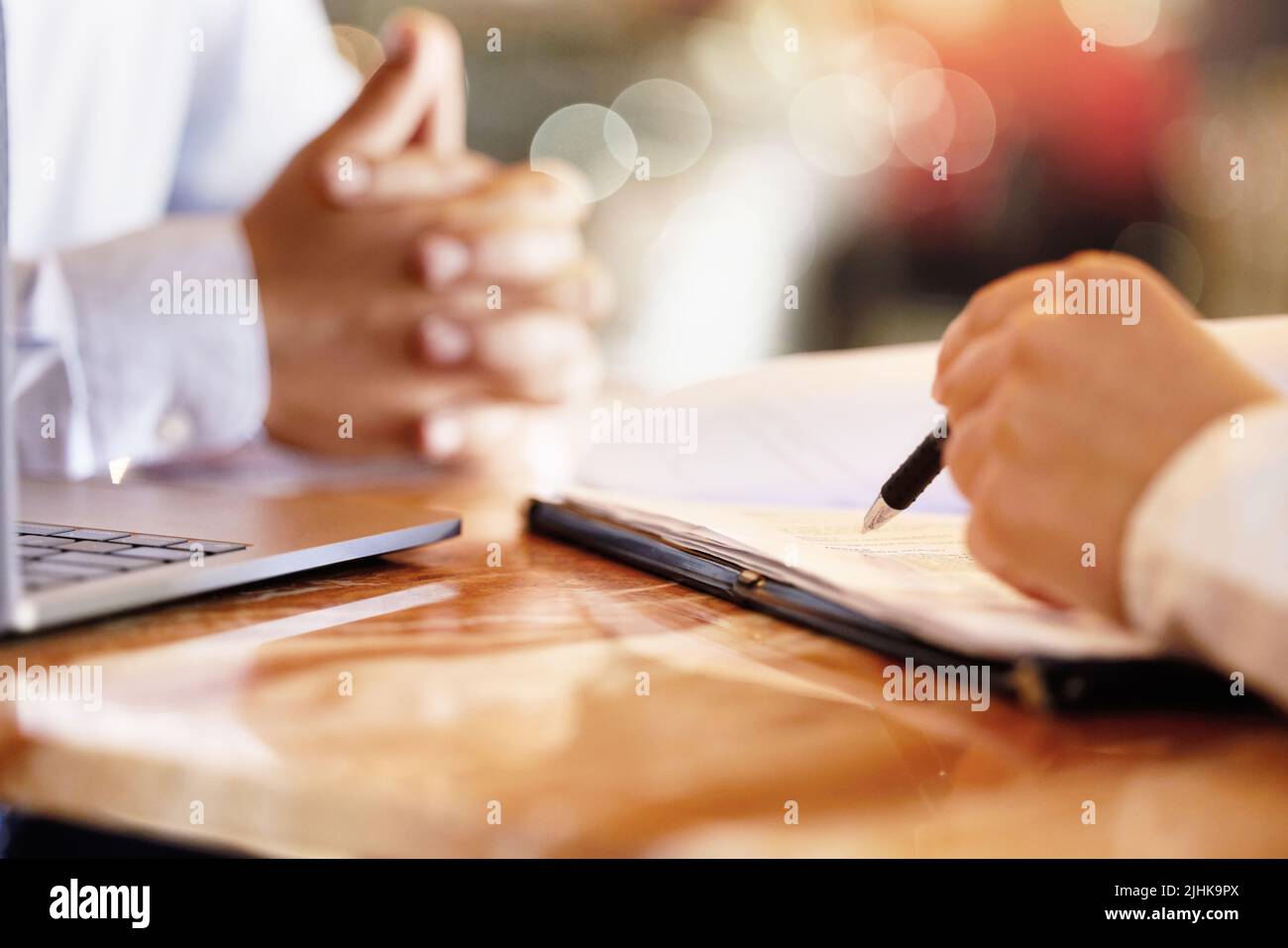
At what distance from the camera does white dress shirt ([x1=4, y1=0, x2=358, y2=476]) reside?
76 centimetres

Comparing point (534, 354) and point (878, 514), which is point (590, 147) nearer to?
point (534, 354)

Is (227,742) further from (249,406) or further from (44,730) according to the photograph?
(249,406)

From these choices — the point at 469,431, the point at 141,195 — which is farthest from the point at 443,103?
the point at 141,195

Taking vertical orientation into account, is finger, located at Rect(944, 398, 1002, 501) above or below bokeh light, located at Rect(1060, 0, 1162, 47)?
below

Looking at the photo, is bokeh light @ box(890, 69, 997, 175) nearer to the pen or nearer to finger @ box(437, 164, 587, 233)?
finger @ box(437, 164, 587, 233)

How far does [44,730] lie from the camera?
10.7 inches

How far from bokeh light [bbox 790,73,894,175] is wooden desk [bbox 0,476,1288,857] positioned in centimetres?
279

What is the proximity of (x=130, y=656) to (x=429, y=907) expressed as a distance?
0.15 metres

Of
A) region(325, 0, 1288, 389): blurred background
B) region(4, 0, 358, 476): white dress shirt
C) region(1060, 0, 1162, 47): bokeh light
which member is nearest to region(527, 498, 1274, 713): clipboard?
Result: region(4, 0, 358, 476): white dress shirt

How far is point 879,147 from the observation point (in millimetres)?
2951

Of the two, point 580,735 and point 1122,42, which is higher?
point 1122,42

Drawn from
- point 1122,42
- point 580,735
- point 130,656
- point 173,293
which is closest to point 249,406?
point 173,293

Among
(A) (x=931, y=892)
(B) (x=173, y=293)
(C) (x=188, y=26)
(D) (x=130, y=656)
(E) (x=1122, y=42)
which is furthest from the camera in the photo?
(E) (x=1122, y=42)

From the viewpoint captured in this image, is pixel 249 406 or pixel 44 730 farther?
pixel 249 406
